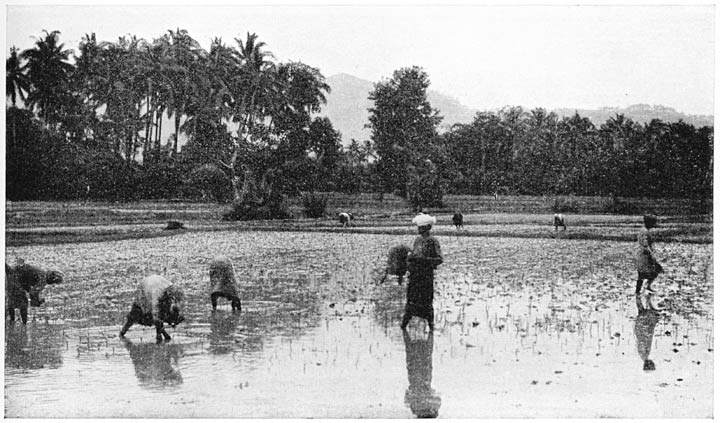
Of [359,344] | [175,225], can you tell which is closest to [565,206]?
[359,344]

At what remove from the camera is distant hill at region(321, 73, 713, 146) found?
1082 centimetres

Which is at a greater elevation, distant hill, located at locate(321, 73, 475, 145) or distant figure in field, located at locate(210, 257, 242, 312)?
distant hill, located at locate(321, 73, 475, 145)

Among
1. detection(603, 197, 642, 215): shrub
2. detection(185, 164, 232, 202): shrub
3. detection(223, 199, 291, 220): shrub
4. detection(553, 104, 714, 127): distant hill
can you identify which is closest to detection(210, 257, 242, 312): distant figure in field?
detection(223, 199, 291, 220): shrub

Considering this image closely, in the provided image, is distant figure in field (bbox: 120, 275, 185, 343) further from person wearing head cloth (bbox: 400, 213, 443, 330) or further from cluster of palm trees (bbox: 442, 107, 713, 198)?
cluster of palm trees (bbox: 442, 107, 713, 198)

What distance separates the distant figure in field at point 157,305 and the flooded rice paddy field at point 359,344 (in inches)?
9.6

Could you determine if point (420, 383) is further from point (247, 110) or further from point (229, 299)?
point (247, 110)

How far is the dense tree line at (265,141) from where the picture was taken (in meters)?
10.6

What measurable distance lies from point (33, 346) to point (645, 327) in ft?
21.2

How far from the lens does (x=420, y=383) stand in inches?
281

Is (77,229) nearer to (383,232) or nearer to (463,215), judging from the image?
(383,232)

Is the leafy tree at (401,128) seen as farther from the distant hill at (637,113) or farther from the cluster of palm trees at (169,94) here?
the distant hill at (637,113)

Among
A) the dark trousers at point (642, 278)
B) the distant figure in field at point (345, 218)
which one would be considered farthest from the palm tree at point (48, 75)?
the dark trousers at point (642, 278)

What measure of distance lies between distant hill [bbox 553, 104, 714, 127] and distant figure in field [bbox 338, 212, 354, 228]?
3.58m

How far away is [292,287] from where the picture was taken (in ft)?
35.8
